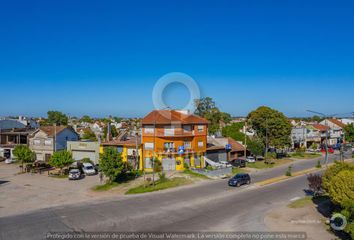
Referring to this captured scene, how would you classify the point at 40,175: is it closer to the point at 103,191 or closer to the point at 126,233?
the point at 103,191

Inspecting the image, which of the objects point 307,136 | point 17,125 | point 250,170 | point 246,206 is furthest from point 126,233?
point 307,136

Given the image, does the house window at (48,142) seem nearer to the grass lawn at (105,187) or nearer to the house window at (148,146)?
the house window at (148,146)

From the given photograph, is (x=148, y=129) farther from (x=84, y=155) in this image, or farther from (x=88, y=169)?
(x=84, y=155)

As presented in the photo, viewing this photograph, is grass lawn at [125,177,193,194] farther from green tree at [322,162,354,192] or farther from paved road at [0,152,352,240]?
green tree at [322,162,354,192]

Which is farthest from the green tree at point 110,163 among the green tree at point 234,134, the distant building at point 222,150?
the green tree at point 234,134

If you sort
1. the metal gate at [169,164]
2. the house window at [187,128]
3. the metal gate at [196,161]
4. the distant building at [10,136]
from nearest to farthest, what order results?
1. the metal gate at [169,164]
2. the house window at [187,128]
3. the metal gate at [196,161]
4. the distant building at [10,136]

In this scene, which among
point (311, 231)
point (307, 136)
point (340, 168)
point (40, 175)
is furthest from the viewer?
point (307, 136)
